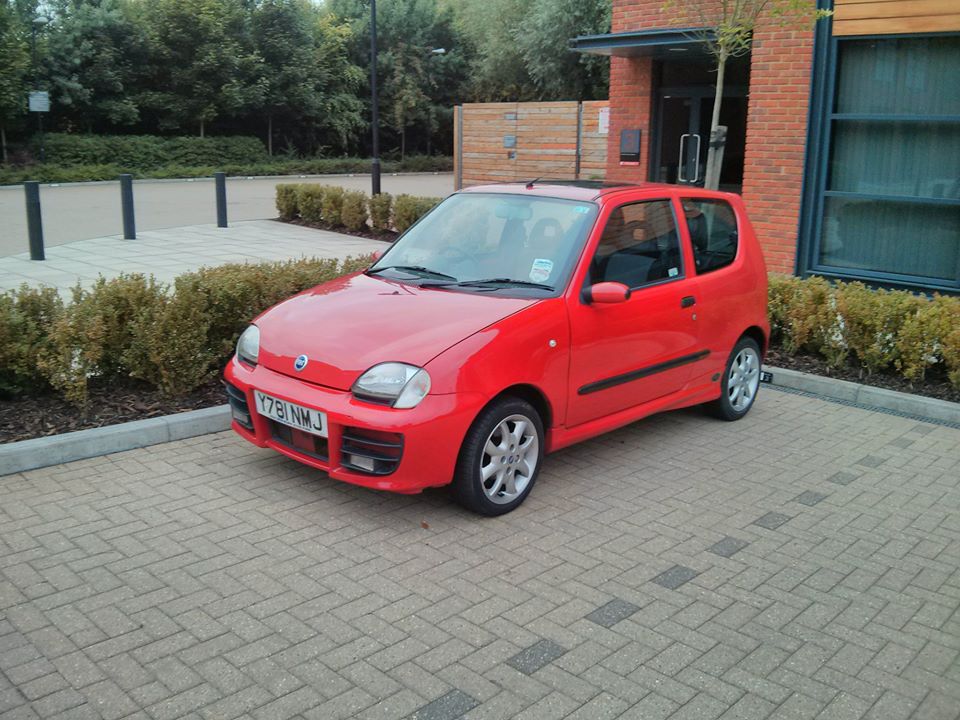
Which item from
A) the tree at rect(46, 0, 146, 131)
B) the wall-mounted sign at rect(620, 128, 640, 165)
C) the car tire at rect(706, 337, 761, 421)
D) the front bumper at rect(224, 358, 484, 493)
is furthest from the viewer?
the tree at rect(46, 0, 146, 131)

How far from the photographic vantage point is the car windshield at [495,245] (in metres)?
5.44

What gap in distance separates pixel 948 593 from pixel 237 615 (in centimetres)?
329

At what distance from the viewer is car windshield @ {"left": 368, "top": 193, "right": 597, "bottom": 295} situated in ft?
17.9

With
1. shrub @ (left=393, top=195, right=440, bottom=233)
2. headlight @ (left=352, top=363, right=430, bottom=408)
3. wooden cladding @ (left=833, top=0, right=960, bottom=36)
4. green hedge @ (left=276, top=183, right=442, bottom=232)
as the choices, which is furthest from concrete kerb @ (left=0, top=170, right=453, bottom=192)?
headlight @ (left=352, top=363, right=430, bottom=408)

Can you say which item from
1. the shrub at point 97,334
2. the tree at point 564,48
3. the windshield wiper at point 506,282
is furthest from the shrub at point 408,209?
the tree at point 564,48

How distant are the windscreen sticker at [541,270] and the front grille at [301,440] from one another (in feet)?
5.18

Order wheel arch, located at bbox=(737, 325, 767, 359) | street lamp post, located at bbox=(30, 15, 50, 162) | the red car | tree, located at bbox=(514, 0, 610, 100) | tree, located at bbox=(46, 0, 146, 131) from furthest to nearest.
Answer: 1. tree, located at bbox=(46, 0, 146, 131)
2. street lamp post, located at bbox=(30, 15, 50, 162)
3. tree, located at bbox=(514, 0, 610, 100)
4. wheel arch, located at bbox=(737, 325, 767, 359)
5. the red car

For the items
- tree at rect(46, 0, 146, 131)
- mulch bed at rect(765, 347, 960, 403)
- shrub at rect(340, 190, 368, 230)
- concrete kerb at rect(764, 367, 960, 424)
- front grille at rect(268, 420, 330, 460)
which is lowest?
concrete kerb at rect(764, 367, 960, 424)

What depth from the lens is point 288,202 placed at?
18984 millimetres

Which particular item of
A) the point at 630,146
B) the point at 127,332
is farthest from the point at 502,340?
the point at 630,146

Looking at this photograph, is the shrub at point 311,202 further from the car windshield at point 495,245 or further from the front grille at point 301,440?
the front grille at point 301,440

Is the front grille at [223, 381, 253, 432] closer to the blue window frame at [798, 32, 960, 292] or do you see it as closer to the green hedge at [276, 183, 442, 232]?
the blue window frame at [798, 32, 960, 292]

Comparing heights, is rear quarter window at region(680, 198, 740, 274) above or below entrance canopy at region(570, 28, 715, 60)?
below

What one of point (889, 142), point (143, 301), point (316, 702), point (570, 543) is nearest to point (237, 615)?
point (316, 702)
